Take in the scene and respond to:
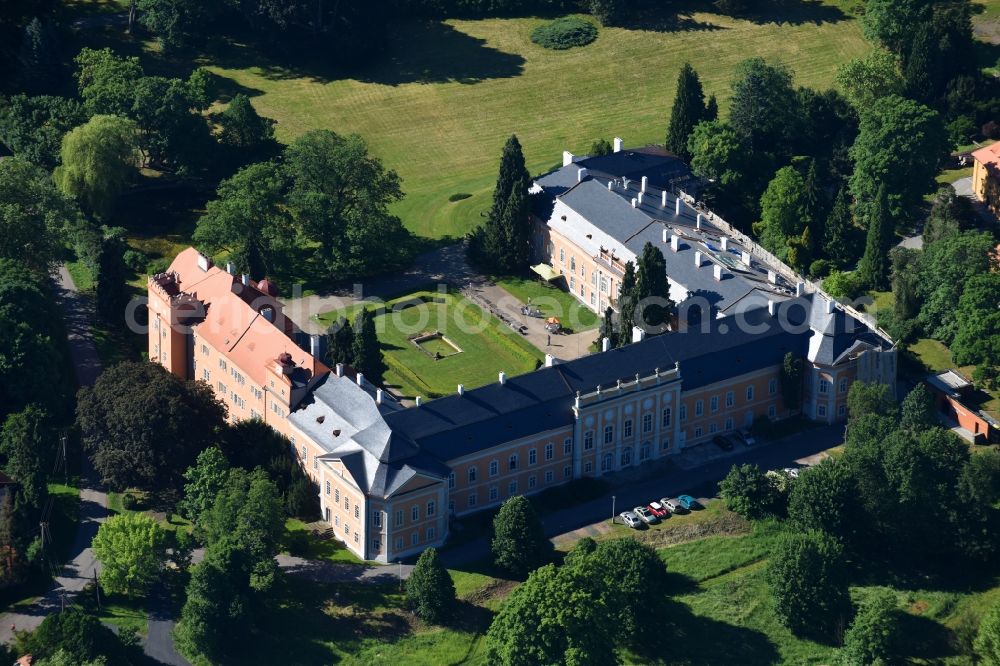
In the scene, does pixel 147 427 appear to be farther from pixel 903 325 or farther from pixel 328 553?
pixel 903 325

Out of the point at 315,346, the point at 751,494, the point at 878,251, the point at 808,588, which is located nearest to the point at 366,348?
the point at 315,346

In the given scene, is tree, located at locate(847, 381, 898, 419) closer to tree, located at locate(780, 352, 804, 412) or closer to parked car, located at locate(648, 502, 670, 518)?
tree, located at locate(780, 352, 804, 412)

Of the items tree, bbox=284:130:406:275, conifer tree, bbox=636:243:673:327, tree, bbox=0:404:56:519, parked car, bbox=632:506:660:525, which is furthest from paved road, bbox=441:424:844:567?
tree, bbox=284:130:406:275

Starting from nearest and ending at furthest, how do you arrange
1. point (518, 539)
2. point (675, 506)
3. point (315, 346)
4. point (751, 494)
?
point (518, 539) → point (751, 494) → point (675, 506) → point (315, 346)

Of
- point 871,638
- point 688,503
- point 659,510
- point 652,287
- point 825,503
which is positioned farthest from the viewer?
point 652,287

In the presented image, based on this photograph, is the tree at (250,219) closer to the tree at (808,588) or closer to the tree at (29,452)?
the tree at (29,452)

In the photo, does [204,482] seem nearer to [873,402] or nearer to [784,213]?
[873,402]
